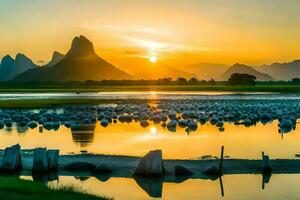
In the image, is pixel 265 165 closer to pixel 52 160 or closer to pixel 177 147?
pixel 177 147

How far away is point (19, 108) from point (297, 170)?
193 ft

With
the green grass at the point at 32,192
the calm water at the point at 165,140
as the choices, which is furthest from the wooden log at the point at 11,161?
the calm water at the point at 165,140

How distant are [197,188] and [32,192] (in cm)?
785

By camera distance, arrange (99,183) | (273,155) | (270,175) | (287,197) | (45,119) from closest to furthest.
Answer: (287,197) < (99,183) < (270,175) < (273,155) < (45,119)

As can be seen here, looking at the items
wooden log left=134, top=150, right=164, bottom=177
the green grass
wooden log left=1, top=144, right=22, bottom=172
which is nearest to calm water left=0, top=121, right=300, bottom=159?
wooden log left=134, top=150, right=164, bottom=177

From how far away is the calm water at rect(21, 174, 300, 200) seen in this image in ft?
70.9

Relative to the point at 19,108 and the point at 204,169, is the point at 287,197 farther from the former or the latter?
the point at 19,108

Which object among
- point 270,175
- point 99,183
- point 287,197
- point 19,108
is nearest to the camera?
point 287,197

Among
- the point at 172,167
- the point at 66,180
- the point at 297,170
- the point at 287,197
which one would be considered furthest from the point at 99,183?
the point at 297,170

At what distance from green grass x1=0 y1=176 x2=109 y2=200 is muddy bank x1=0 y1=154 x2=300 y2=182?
637cm

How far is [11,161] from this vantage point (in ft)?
85.2

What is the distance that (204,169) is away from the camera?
26469 mm

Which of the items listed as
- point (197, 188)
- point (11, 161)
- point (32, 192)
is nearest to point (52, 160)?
point (11, 161)

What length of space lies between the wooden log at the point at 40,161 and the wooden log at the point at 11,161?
901mm
